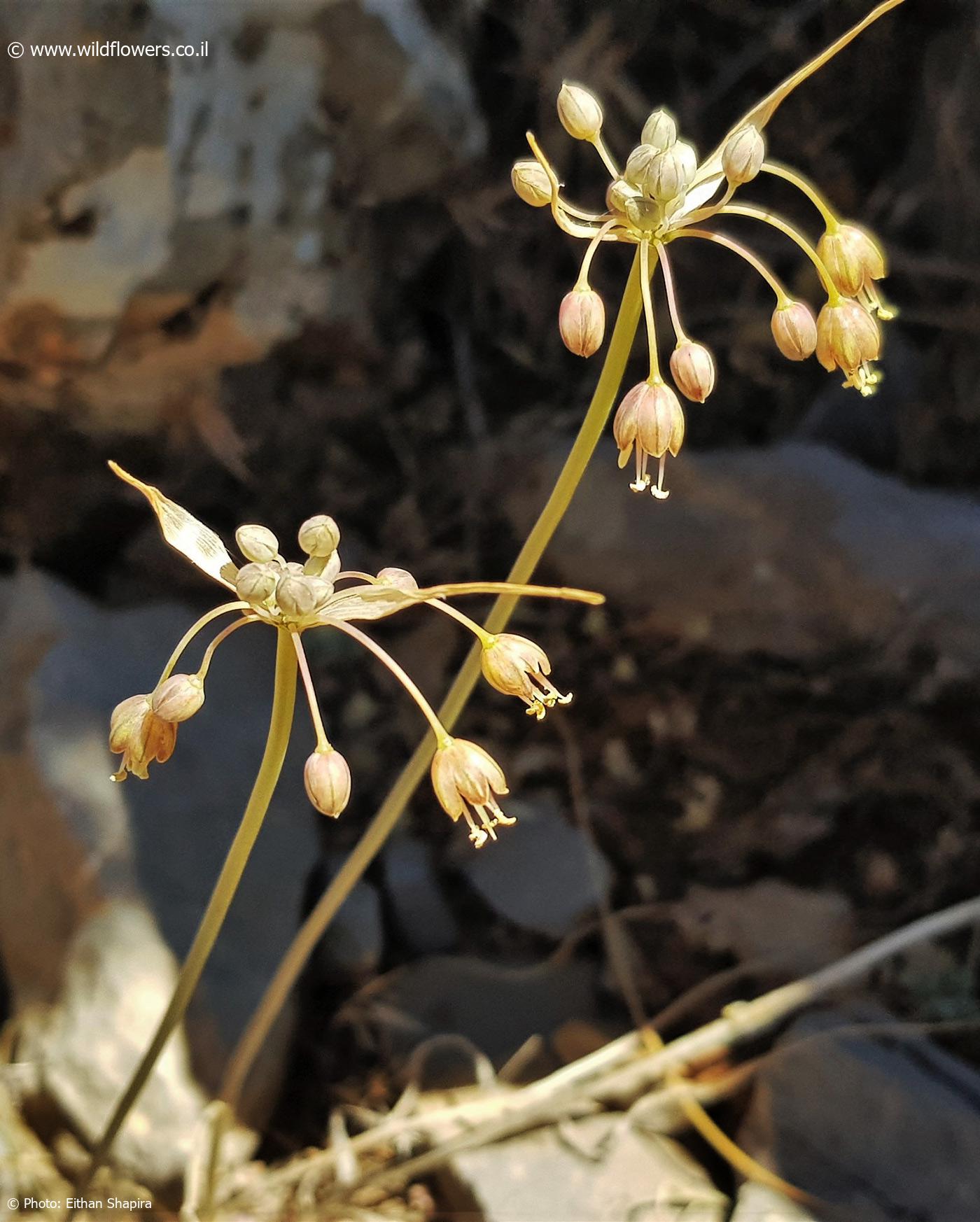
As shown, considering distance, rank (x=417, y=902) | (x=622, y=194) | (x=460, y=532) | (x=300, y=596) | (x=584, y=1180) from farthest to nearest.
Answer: (x=460, y=532), (x=417, y=902), (x=584, y=1180), (x=622, y=194), (x=300, y=596)

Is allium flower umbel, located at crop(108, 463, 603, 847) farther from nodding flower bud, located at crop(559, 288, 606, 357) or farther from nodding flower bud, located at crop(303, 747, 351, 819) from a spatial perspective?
nodding flower bud, located at crop(559, 288, 606, 357)

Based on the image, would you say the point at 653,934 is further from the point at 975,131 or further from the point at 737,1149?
the point at 975,131

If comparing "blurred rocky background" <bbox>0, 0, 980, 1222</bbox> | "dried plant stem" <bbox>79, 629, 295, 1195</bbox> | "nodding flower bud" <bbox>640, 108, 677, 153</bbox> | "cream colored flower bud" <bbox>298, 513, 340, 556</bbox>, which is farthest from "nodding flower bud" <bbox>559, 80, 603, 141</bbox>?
"blurred rocky background" <bbox>0, 0, 980, 1222</bbox>

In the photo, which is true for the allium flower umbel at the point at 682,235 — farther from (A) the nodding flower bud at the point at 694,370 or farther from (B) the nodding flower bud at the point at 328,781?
(B) the nodding flower bud at the point at 328,781

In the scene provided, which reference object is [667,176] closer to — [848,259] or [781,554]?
[848,259]

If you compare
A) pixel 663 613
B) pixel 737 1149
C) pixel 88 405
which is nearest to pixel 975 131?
pixel 663 613

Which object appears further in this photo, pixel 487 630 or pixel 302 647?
pixel 487 630

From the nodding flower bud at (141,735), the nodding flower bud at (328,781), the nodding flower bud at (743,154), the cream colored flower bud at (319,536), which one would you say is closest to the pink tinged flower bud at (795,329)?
the nodding flower bud at (743,154)

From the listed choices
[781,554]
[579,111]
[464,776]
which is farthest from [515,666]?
[781,554]
